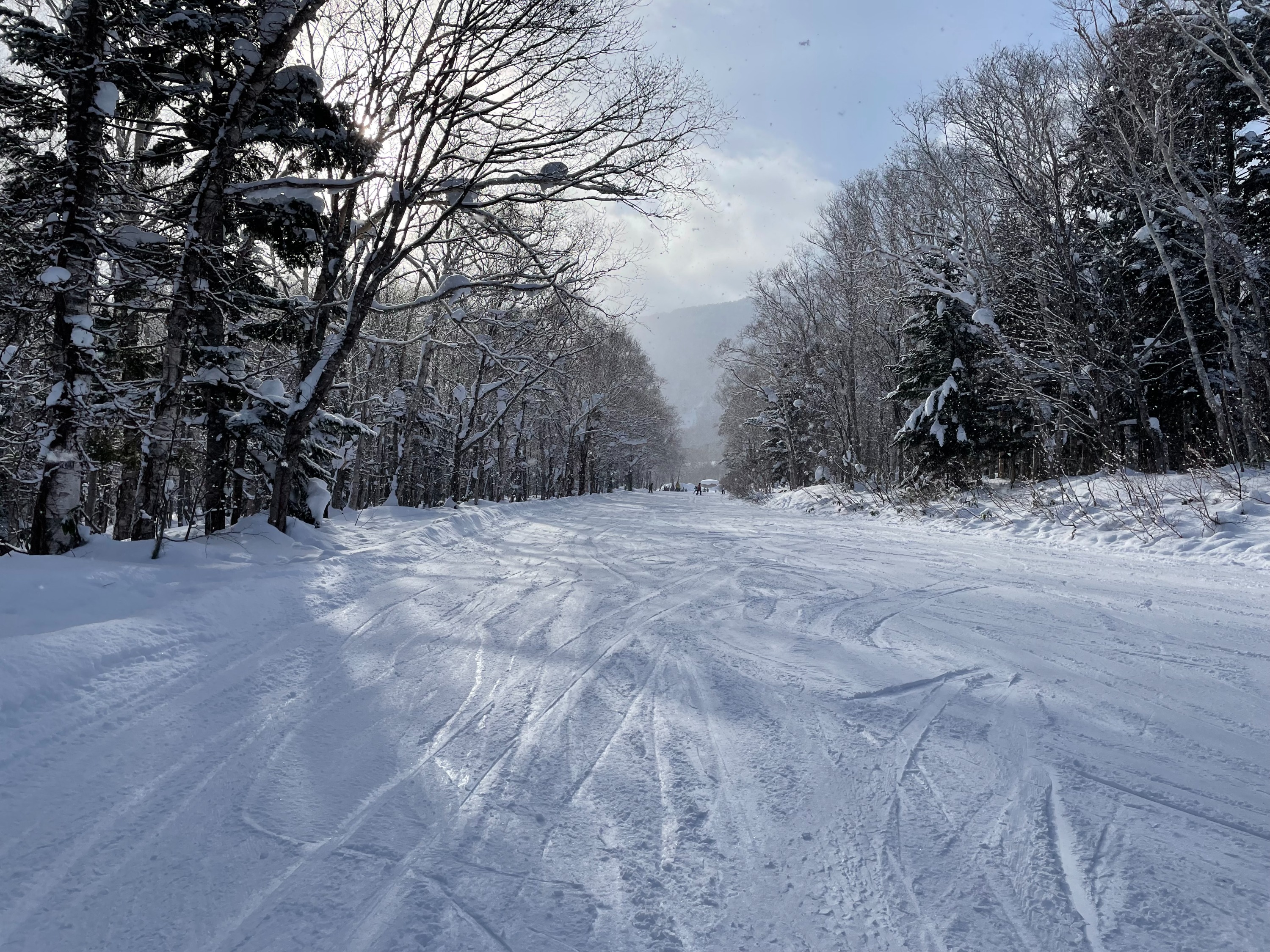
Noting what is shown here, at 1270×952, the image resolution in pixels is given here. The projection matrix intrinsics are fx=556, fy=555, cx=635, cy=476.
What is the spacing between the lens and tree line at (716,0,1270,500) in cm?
1028

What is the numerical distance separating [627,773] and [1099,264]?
57.5 ft

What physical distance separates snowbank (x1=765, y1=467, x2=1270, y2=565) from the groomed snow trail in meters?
2.88

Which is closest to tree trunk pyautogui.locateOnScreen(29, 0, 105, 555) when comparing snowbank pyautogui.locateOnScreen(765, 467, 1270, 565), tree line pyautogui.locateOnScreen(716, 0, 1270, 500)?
snowbank pyautogui.locateOnScreen(765, 467, 1270, 565)

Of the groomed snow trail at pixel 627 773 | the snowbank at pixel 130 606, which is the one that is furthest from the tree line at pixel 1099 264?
the snowbank at pixel 130 606

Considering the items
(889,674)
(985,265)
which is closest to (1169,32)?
(985,265)

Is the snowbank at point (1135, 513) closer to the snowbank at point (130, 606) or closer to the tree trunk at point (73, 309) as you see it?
the snowbank at point (130, 606)

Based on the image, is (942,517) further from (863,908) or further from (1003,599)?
(863,908)

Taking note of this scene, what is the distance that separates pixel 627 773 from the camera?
2197mm

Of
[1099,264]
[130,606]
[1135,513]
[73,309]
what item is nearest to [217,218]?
[73,309]

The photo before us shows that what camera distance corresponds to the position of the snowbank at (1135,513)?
22.1 ft

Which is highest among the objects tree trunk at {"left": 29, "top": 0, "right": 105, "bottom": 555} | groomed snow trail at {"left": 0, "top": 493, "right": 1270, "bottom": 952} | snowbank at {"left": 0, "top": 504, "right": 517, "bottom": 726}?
tree trunk at {"left": 29, "top": 0, "right": 105, "bottom": 555}

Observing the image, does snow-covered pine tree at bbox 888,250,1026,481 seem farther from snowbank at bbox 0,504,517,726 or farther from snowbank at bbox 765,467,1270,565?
snowbank at bbox 0,504,517,726

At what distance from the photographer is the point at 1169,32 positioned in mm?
10312

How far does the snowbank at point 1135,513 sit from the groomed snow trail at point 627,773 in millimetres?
2882
